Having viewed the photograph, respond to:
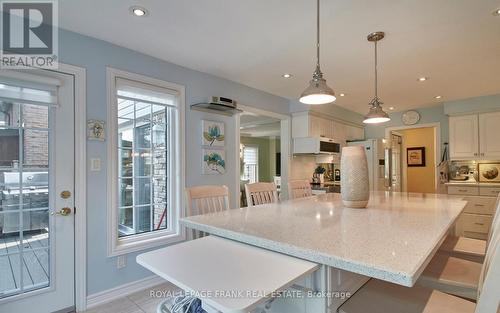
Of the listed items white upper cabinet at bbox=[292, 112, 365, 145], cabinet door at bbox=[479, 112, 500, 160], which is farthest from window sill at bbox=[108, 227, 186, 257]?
cabinet door at bbox=[479, 112, 500, 160]

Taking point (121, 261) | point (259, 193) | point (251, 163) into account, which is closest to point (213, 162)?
point (259, 193)

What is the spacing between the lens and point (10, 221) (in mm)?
2018

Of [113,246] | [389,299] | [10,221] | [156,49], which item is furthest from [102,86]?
[389,299]

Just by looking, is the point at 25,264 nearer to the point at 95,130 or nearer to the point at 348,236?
the point at 95,130

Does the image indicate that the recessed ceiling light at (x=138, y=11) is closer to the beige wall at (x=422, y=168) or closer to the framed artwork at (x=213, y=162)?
the framed artwork at (x=213, y=162)

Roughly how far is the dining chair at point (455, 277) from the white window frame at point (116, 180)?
2.37 metres

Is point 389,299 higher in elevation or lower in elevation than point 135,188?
lower

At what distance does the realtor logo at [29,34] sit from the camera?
196 centimetres

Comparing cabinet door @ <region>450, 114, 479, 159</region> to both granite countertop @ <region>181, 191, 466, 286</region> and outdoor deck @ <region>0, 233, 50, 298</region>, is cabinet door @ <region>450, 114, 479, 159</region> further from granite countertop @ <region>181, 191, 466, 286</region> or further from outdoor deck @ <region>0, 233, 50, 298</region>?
outdoor deck @ <region>0, 233, 50, 298</region>

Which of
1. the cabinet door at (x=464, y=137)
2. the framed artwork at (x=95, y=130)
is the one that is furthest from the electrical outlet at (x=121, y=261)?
the cabinet door at (x=464, y=137)

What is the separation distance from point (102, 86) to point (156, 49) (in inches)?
25.1

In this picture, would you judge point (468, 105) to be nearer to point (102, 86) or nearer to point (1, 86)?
point (102, 86)

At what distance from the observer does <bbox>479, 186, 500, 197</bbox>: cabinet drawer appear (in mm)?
4168

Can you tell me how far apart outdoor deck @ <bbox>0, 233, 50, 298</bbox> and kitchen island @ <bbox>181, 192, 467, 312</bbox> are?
1.51 m
